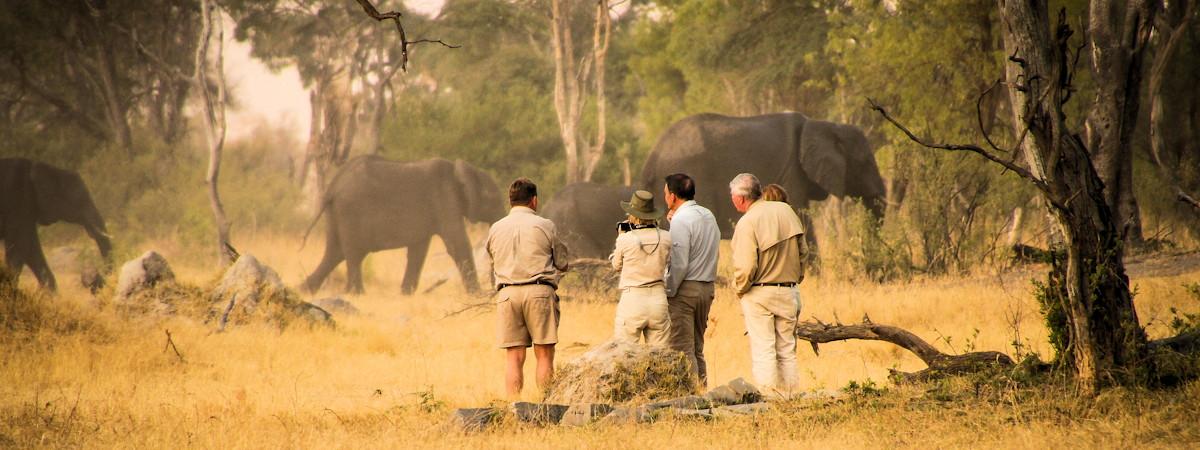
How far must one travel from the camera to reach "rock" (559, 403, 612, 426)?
22.0ft

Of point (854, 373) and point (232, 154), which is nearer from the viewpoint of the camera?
point (854, 373)

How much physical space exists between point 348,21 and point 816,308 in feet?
73.0

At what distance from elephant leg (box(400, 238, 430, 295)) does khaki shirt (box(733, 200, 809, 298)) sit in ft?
43.7

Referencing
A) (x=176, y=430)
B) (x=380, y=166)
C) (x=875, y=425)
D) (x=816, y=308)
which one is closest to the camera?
(x=875, y=425)

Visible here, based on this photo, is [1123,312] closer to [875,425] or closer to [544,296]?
[875,425]

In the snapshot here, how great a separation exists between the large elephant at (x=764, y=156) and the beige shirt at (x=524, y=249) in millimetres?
10662

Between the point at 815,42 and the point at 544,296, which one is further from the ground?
the point at 815,42

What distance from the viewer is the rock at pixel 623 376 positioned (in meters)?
7.16

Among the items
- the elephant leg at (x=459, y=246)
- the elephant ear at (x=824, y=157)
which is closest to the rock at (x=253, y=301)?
the elephant leg at (x=459, y=246)

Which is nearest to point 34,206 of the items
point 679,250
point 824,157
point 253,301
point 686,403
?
point 253,301

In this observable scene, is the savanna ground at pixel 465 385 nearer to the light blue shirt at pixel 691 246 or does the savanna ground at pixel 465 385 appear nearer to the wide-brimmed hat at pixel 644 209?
the light blue shirt at pixel 691 246

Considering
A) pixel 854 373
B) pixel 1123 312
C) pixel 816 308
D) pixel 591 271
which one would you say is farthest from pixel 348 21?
pixel 1123 312

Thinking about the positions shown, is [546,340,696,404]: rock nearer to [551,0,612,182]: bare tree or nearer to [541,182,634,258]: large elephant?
[541,182,634,258]: large elephant

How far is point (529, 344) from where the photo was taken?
7742 millimetres
